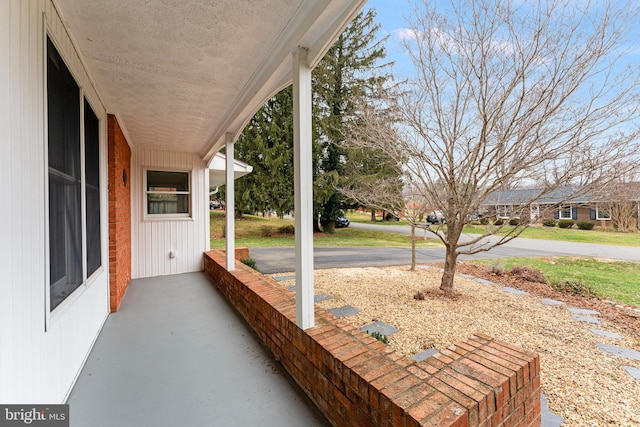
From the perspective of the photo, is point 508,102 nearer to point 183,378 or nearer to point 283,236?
point 183,378

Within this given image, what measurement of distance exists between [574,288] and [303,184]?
589 cm

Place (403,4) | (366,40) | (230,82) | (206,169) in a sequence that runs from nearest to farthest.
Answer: (230,82)
(403,4)
(206,169)
(366,40)

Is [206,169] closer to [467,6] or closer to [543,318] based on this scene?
[467,6]

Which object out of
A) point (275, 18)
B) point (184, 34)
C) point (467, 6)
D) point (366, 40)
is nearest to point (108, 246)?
point (184, 34)

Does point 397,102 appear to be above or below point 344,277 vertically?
above

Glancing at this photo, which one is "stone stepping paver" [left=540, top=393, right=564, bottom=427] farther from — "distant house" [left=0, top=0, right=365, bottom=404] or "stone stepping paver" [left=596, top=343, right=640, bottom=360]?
"distant house" [left=0, top=0, right=365, bottom=404]

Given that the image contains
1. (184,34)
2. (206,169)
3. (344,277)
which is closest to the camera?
(184,34)

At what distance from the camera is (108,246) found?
12.3 ft

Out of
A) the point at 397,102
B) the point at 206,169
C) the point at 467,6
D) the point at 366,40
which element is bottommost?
the point at 206,169

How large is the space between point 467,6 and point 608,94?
2.03m

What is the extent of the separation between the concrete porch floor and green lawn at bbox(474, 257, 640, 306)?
5875mm

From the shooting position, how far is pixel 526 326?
3.62 meters

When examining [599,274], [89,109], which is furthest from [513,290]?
[89,109]

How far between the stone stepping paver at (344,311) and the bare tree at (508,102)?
1810 millimetres
